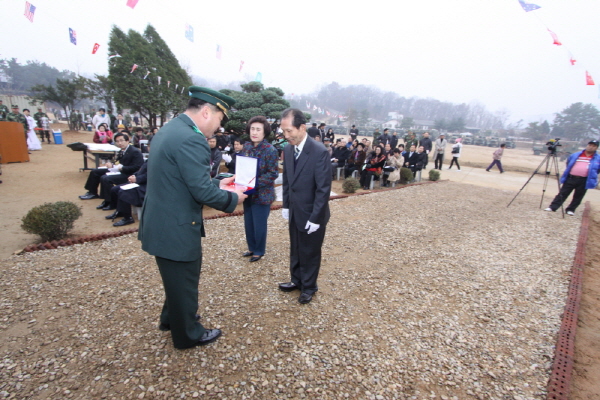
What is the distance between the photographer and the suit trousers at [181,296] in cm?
200

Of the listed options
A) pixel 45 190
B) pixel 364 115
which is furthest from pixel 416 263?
pixel 364 115

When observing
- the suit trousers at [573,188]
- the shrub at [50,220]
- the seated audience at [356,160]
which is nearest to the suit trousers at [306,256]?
the shrub at [50,220]

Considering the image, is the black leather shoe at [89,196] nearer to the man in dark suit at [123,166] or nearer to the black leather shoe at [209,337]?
the man in dark suit at [123,166]

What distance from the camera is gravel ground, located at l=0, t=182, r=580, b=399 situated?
2113mm

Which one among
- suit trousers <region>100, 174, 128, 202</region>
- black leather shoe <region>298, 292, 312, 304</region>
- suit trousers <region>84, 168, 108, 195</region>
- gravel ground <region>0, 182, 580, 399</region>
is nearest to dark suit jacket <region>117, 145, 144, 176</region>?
suit trousers <region>100, 174, 128, 202</region>

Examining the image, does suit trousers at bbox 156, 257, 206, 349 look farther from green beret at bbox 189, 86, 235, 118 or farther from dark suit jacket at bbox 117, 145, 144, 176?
dark suit jacket at bbox 117, 145, 144, 176

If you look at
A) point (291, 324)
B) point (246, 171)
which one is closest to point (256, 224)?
point (246, 171)

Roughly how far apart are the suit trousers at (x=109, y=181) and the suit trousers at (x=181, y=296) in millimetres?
4836

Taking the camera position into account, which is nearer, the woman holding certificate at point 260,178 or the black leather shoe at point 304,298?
the black leather shoe at point 304,298

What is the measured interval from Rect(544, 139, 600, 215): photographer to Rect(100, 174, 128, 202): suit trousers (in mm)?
10491

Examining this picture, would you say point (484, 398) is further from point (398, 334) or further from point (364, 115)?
point (364, 115)

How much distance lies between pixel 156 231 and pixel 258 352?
1.32 meters

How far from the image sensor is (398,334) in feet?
8.89

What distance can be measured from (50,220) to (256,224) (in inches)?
121
